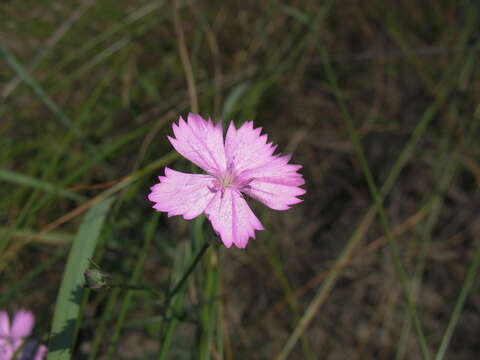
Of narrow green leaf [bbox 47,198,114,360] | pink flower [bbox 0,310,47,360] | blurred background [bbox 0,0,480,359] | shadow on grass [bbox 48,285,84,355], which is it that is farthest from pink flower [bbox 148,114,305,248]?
pink flower [bbox 0,310,47,360]

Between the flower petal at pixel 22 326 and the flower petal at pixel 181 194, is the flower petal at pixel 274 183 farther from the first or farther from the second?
the flower petal at pixel 22 326

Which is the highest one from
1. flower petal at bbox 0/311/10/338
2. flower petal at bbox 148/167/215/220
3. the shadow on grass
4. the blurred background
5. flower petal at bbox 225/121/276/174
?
the blurred background

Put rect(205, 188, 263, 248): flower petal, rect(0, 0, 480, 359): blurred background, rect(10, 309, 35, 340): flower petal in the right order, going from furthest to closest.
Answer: rect(0, 0, 480, 359): blurred background → rect(10, 309, 35, 340): flower petal → rect(205, 188, 263, 248): flower petal

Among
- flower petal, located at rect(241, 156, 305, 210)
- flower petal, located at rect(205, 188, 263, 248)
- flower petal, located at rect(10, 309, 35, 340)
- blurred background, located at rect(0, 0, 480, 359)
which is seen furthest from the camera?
blurred background, located at rect(0, 0, 480, 359)

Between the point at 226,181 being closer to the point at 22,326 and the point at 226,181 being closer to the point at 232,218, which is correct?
the point at 232,218

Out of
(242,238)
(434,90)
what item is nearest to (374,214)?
(434,90)

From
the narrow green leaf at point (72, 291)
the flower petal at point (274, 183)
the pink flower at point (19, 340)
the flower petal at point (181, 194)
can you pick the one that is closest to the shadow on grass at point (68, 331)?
the narrow green leaf at point (72, 291)

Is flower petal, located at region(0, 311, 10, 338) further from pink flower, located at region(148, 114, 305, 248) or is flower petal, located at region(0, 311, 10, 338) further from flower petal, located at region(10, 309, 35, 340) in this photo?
pink flower, located at region(148, 114, 305, 248)
